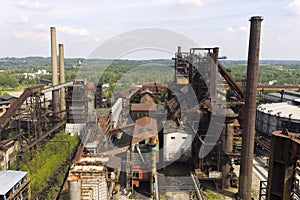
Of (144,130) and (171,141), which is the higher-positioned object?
(144,130)

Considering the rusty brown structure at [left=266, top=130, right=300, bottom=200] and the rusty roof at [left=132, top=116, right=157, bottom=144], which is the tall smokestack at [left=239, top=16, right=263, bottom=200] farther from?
the rusty brown structure at [left=266, top=130, right=300, bottom=200]

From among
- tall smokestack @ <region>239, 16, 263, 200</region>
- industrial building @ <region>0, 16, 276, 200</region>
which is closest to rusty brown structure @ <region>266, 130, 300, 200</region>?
industrial building @ <region>0, 16, 276, 200</region>

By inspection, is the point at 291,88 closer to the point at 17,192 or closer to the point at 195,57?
the point at 195,57

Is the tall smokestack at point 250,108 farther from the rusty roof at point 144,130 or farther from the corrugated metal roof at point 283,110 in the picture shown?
the corrugated metal roof at point 283,110

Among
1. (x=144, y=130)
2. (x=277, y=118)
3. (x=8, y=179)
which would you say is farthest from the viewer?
(x=277, y=118)

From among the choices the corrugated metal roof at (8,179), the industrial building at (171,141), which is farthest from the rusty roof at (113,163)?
the corrugated metal roof at (8,179)

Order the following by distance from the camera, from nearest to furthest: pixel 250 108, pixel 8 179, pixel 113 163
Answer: pixel 8 179
pixel 250 108
pixel 113 163

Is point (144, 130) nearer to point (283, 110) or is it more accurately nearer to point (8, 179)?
point (8, 179)

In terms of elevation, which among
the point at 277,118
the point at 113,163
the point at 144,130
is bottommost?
the point at 113,163

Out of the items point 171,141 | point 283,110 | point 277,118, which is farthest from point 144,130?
point 283,110
